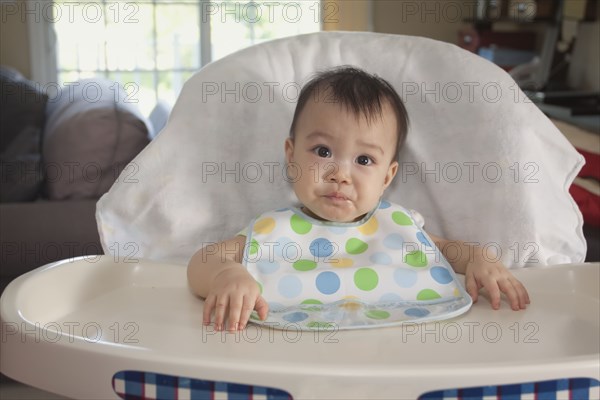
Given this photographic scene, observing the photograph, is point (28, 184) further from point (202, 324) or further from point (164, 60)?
point (164, 60)

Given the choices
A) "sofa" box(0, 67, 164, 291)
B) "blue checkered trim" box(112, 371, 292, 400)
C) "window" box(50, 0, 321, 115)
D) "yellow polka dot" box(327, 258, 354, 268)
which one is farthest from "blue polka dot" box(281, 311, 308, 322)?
"window" box(50, 0, 321, 115)

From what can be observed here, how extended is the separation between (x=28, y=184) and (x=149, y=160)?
0.90 meters

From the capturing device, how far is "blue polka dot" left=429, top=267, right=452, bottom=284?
3.38ft

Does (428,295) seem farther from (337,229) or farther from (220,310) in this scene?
(220,310)

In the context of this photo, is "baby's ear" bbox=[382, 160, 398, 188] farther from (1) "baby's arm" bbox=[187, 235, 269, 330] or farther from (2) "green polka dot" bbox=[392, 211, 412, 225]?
(1) "baby's arm" bbox=[187, 235, 269, 330]

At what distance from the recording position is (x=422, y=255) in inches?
42.1

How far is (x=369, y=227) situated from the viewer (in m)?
1.10

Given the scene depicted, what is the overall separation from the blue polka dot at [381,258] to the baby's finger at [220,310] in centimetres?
24

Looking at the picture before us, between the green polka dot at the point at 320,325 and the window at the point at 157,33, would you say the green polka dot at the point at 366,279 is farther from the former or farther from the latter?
the window at the point at 157,33

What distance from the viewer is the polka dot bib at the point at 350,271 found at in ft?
3.14

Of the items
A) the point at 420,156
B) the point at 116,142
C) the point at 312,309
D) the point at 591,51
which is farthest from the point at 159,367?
the point at 591,51

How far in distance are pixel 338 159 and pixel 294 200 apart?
0.53 ft

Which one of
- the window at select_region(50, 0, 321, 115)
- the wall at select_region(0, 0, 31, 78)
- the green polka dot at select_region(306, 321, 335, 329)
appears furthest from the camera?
the window at select_region(50, 0, 321, 115)

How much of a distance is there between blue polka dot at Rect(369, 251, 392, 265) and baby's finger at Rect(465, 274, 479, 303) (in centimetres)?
11
